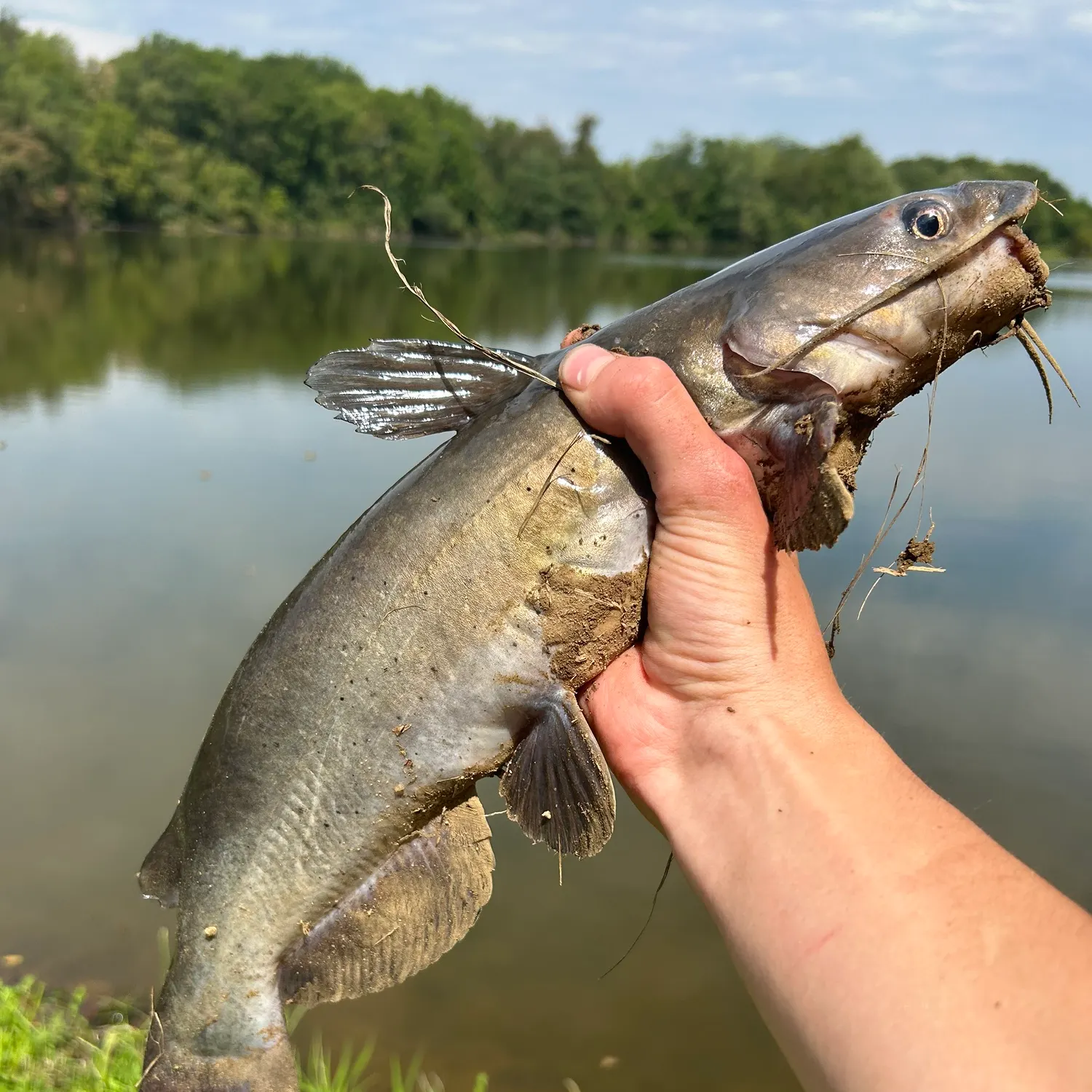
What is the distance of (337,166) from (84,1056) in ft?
279

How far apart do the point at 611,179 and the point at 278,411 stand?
290 ft

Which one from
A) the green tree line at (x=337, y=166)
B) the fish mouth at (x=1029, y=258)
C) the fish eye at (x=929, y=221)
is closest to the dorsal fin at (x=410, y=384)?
the fish eye at (x=929, y=221)

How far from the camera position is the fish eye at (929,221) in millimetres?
2141

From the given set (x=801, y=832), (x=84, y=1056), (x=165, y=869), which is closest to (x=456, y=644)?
(x=801, y=832)

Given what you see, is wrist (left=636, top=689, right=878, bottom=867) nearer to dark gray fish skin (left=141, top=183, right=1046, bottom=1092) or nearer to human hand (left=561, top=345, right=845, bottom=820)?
human hand (left=561, top=345, right=845, bottom=820)

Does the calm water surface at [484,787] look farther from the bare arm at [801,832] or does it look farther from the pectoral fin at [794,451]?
the pectoral fin at [794,451]

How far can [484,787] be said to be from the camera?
209 inches

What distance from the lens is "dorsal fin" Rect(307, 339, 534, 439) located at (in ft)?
8.39

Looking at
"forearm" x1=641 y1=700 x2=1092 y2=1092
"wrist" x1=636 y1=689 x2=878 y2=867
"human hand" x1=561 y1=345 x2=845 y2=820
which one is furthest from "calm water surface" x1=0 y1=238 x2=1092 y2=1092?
"human hand" x1=561 y1=345 x2=845 y2=820

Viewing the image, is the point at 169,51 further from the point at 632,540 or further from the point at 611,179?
the point at 632,540

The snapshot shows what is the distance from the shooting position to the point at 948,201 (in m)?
2.16

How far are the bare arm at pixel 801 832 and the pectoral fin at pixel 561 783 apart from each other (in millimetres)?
180

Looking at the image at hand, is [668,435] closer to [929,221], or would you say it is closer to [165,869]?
[929,221]

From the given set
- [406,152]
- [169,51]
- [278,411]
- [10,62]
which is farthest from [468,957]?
[169,51]
